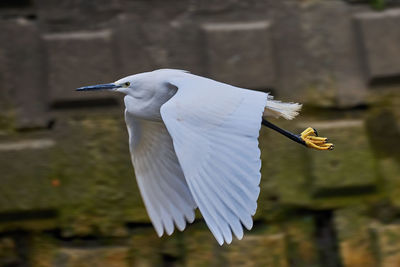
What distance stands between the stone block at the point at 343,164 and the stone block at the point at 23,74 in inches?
36.7

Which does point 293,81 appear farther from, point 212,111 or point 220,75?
point 212,111

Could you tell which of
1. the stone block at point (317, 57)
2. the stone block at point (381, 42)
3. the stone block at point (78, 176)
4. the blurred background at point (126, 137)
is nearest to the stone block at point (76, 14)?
the blurred background at point (126, 137)

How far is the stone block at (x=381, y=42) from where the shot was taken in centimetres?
301

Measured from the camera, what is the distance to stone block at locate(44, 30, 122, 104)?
292cm

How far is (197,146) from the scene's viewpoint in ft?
6.11

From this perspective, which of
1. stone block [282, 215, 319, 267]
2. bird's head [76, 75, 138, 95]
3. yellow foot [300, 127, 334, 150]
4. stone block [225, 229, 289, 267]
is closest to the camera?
bird's head [76, 75, 138, 95]

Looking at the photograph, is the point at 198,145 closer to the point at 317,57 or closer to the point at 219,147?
the point at 219,147

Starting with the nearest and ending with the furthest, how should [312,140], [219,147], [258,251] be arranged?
[219,147] → [312,140] → [258,251]

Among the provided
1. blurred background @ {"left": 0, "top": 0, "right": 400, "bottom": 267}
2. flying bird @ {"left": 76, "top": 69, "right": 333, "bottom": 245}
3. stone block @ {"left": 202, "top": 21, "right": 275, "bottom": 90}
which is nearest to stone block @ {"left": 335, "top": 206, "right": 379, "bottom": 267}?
blurred background @ {"left": 0, "top": 0, "right": 400, "bottom": 267}

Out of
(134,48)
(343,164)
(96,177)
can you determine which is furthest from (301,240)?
(134,48)

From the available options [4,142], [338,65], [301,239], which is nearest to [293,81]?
[338,65]

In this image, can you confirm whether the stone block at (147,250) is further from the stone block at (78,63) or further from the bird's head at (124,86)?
the bird's head at (124,86)

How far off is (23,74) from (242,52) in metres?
0.75

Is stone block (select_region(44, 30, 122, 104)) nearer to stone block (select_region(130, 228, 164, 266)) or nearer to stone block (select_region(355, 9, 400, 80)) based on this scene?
stone block (select_region(130, 228, 164, 266))
